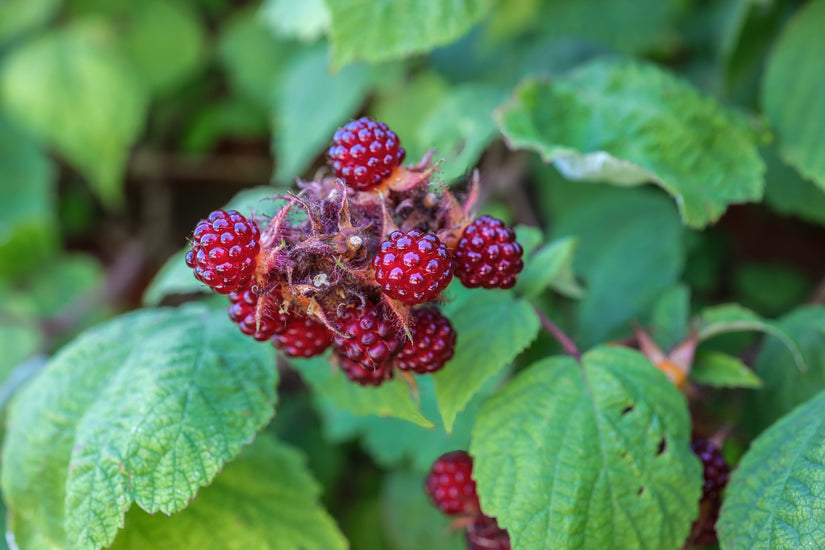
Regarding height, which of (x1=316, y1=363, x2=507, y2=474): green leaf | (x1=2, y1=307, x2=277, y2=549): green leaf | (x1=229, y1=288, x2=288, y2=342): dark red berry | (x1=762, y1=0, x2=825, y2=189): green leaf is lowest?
(x1=316, y1=363, x2=507, y2=474): green leaf

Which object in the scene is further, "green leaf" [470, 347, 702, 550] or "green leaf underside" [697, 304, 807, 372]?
"green leaf underside" [697, 304, 807, 372]

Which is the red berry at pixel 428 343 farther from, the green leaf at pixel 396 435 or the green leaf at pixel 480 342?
the green leaf at pixel 396 435

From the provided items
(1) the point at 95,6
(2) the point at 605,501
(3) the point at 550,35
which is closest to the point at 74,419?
(2) the point at 605,501

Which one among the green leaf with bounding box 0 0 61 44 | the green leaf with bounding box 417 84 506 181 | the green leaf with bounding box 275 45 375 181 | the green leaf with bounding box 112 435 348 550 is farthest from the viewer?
the green leaf with bounding box 0 0 61 44

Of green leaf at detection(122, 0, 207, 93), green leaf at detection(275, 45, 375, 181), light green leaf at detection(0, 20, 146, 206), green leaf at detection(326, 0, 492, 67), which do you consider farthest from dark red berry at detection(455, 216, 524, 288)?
green leaf at detection(122, 0, 207, 93)

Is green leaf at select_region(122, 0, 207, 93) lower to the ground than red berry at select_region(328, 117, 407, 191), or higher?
lower

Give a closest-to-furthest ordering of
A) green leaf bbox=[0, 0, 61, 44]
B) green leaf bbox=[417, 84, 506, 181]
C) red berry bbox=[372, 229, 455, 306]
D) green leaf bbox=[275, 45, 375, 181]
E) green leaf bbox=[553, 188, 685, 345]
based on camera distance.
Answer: red berry bbox=[372, 229, 455, 306], green leaf bbox=[417, 84, 506, 181], green leaf bbox=[553, 188, 685, 345], green leaf bbox=[275, 45, 375, 181], green leaf bbox=[0, 0, 61, 44]

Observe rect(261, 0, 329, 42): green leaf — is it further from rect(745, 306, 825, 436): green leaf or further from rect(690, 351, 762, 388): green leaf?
rect(745, 306, 825, 436): green leaf

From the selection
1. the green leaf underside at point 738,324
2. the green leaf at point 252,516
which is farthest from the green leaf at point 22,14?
the green leaf underside at point 738,324

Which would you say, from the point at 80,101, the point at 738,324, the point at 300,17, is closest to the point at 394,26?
the point at 300,17

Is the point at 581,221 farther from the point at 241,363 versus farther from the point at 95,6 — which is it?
the point at 95,6
